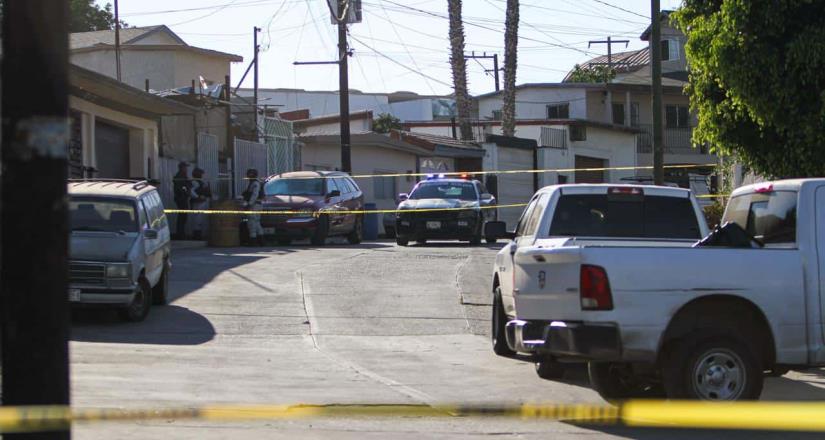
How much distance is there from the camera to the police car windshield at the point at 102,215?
50.3 feet

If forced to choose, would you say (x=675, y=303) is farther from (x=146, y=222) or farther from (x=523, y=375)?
(x=146, y=222)

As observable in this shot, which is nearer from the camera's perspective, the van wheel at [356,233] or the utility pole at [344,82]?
the van wheel at [356,233]

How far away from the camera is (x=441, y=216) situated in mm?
27672

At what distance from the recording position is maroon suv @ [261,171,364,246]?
2722cm

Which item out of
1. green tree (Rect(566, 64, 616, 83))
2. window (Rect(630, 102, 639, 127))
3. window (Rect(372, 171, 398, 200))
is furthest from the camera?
green tree (Rect(566, 64, 616, 83))

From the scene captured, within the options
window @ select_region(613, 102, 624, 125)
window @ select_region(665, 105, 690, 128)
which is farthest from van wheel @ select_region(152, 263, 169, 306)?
window @ select_region(665, 105, 690, 128)

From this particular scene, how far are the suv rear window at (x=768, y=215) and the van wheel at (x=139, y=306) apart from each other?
7.89m

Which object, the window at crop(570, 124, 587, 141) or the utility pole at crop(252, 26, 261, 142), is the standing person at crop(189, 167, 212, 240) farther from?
the window at crop(570, 124, 587, 141)

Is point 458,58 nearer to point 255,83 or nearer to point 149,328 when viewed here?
point 255,83

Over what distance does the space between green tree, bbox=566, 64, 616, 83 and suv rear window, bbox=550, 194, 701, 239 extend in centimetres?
5201

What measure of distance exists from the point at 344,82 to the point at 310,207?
9.73 metres

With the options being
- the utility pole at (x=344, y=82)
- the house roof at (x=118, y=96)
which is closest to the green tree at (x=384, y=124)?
the utility pole at (x=344, y=82)

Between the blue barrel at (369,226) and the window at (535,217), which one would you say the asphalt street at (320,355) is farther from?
the blue barrel at (369,226)

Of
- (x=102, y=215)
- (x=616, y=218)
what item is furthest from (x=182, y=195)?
(x=616, y=218)
